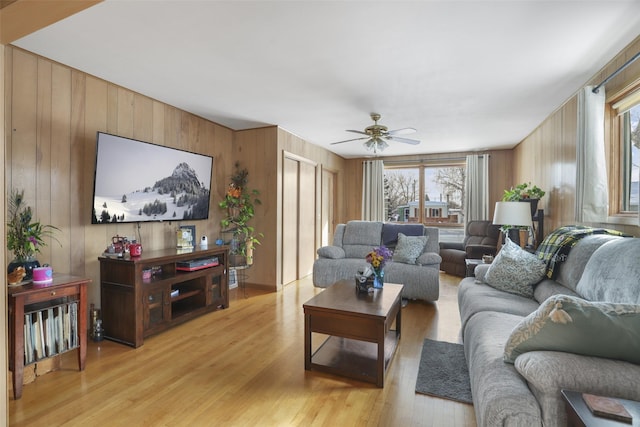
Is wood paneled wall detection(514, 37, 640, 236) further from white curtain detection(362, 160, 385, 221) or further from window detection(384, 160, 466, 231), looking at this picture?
white curtain detection(362, 160, 385, 221)

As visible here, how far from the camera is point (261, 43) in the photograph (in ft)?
7.34

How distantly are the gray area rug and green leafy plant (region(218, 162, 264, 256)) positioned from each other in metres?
2.61

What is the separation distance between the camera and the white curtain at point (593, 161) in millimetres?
2498

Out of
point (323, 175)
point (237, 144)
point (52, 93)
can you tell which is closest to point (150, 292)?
point (52, 93)

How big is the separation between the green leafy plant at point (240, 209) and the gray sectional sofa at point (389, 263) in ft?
3.28

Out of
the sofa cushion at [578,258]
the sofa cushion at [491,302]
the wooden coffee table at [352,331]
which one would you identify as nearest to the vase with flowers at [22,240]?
the wooden coffee table at [352,331]

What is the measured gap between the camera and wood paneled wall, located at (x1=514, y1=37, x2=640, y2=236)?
2377 millimetres

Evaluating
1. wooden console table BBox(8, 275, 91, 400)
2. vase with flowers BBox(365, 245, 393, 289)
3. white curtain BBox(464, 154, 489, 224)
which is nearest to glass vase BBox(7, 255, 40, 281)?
wooden console table BBox(8, 275, 91, 400)

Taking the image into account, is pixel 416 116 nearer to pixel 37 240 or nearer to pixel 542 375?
pixel 542 375

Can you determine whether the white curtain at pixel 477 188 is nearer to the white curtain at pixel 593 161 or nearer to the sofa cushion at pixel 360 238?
the sofa cushion at pixel 360 238

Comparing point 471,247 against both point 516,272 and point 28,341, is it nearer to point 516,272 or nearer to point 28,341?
point 516,272

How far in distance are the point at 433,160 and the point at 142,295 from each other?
5.79 m

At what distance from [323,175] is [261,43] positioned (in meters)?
→ 4.01

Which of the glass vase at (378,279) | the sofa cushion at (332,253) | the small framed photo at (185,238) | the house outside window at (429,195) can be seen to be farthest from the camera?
the house outside window at (429,195)
